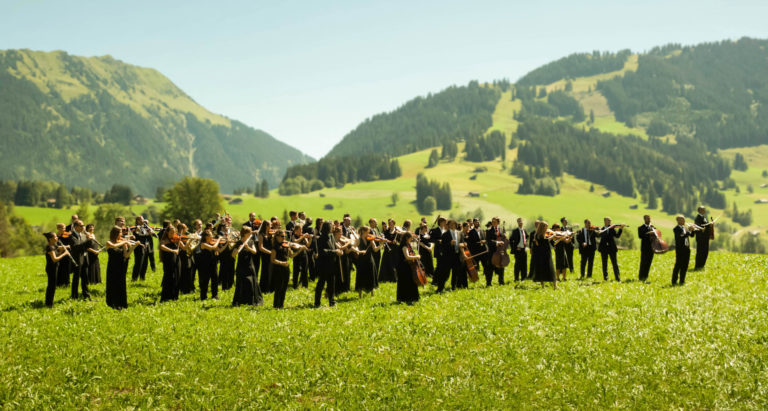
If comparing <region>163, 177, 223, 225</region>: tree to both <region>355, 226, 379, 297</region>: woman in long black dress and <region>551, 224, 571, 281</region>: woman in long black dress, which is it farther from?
<region>551, 224, 571, 281</region>: woman in long black dress

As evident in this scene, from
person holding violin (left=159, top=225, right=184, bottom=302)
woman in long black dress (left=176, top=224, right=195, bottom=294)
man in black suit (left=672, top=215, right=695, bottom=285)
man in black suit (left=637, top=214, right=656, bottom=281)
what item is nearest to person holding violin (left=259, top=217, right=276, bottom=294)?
woman in long black dress (left=176, top=224, right=195, bottom=294)

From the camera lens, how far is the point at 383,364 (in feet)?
40.1

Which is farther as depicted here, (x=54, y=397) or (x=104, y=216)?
(x=104, y=216)

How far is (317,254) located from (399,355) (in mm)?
7331

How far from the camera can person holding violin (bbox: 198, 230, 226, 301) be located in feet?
62.8

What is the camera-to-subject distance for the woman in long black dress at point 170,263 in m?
18.7

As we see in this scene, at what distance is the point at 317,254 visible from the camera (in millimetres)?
18984

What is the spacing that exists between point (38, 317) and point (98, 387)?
6480 millimetres

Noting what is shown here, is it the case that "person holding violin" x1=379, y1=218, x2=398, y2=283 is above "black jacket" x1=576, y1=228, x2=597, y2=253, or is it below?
below

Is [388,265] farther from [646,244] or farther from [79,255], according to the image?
[79,255]

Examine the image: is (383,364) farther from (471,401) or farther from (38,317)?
(38,317)

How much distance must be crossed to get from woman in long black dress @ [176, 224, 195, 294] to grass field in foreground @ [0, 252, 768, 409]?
327 cm

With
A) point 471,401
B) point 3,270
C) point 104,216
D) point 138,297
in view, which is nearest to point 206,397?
point 471,401

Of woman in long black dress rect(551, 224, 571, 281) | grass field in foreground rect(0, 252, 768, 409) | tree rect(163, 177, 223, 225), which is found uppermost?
tree rect(163, 177, 223, 225)
